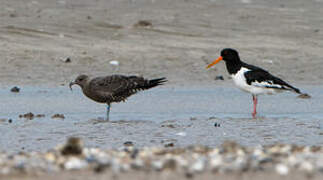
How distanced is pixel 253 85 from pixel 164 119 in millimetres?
1824

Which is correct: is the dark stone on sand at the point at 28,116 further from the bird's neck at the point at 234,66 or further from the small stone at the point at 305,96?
the small stone at the point at 305,96

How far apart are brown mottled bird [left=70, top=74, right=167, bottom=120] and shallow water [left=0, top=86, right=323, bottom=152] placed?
23 cm

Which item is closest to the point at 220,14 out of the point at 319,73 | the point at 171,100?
the point at 319,73

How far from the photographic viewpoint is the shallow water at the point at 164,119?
8.84 meters

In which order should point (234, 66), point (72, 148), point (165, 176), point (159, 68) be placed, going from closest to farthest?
1. point (165, 176)
2. point (72, 148)
3. point (234, 66)
4. point (159, 68)

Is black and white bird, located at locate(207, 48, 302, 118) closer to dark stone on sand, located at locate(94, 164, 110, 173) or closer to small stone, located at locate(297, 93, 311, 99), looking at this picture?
small stone, located at locate(297, 93, 311, 99)

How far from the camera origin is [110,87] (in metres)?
11.0

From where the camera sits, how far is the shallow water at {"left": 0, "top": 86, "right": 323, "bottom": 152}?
884cm

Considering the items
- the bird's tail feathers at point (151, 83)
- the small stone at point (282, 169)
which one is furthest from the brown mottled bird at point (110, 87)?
the small stone at point (282, 169)

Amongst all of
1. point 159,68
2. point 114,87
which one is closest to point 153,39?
point 159,68

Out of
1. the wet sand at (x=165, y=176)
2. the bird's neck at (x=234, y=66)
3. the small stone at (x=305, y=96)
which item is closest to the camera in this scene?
the wet sand at (x=165, y=176)

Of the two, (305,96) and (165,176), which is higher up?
(305,96)

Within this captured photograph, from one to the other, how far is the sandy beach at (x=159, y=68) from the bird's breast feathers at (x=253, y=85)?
30cm

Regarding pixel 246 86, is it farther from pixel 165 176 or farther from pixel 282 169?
pixel 165 176
